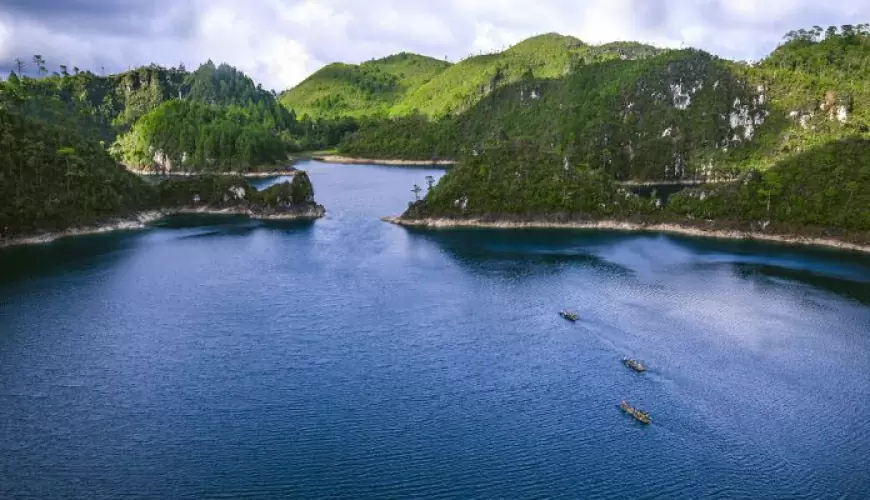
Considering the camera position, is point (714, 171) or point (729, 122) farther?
point (729, 122)

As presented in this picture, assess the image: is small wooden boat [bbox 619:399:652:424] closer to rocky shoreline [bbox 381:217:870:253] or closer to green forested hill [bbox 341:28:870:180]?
rocky shoreline [bbox 381:217:870:253]

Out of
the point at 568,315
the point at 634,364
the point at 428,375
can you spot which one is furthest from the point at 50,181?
the point at 634,364

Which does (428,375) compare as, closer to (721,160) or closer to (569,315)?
(569,315)

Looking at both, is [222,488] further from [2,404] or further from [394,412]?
[2,404]

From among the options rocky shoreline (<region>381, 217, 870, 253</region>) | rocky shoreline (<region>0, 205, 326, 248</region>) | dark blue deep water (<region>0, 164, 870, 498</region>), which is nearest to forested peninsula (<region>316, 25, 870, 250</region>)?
rocky shoreline (<region>381, 217, 870, 253</region>)

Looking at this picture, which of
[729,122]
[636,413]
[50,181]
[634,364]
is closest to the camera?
[636,413]

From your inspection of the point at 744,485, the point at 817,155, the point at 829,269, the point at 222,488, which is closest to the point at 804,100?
the point at 817,155
